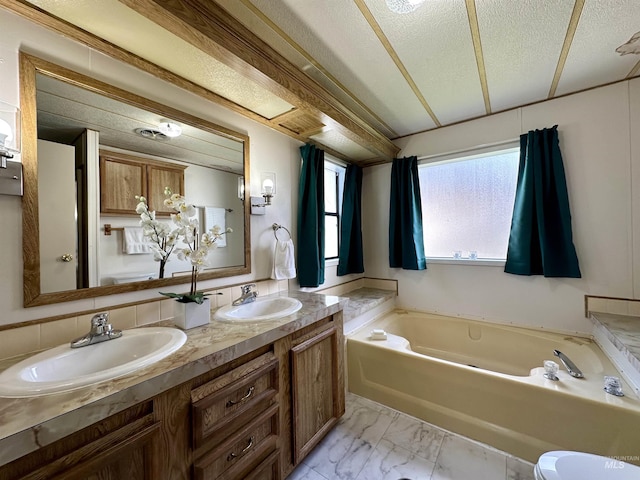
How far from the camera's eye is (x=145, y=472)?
0.73 metres

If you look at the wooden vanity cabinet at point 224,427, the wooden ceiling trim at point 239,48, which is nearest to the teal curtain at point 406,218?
the wooden ceiling trim at point 239,48

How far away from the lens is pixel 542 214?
194 cm

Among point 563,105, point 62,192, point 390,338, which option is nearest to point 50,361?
point 62,192

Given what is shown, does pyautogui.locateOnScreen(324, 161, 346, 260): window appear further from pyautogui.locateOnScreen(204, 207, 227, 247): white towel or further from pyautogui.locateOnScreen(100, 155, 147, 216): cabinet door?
pyautogui.locateOnScreen(100, 155, 147, 216): cabinet door

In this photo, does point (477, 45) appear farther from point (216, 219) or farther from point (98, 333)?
point (98, 333)

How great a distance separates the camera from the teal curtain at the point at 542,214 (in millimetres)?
1899

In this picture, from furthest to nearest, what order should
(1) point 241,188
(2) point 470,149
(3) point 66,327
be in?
(2) point 470,149 → (1) point 241,188 → (3) point 66,327

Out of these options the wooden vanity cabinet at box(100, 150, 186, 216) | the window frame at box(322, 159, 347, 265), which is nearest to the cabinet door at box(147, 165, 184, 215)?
the wooden vanity cabinet at box(100, 150, 186, 216)

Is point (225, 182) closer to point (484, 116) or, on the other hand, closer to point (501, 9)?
point (501, 9)

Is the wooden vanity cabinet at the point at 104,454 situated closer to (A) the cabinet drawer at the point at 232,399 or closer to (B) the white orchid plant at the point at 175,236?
(A) the cabinet drawer at the point at 232,399

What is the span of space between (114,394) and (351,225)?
89.5 inches

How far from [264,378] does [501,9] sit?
2.04 metres

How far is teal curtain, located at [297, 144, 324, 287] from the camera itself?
2.07 m

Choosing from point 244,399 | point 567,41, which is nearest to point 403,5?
point 567,41
